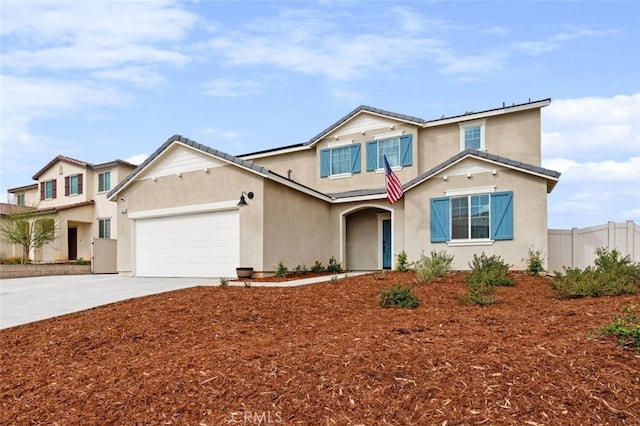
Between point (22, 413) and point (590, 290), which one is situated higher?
point (590, 290)

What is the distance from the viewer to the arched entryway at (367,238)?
1800cm

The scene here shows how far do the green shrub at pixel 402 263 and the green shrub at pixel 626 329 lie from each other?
8.76 metres

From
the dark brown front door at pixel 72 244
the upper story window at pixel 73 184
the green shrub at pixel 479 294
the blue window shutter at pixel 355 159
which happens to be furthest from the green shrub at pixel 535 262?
the dark brown front door at pixel 72 244


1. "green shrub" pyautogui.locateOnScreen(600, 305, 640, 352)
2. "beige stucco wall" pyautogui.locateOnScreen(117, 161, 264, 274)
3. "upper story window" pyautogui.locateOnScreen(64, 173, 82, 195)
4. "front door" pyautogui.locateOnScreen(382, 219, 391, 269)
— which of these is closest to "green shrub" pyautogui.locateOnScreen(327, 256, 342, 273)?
"front door" pyautogui.locateOnScreen(382, 219, 391, 269)

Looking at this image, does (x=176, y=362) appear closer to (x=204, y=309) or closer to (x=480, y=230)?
(x=204, y=309)

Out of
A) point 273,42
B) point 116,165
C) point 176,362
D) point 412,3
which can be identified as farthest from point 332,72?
point 116,165

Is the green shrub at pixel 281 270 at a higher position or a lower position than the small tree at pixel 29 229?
lower

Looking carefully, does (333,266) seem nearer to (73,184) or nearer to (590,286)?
(590,286)

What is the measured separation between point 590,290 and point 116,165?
84.1 ft

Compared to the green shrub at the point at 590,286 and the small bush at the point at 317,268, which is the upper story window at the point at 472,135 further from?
the green shrub at the point at 590,286

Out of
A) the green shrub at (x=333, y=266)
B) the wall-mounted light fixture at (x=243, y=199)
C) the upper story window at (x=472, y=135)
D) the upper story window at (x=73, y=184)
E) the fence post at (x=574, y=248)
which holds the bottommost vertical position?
the green shrub at (x=333, y=266)

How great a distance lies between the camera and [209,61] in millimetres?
11555

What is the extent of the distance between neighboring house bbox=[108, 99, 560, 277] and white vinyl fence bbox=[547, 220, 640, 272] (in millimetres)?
1724

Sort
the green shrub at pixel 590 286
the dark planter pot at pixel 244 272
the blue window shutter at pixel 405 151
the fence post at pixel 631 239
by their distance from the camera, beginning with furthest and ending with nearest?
the blue window shutter at pixel 405 151 < the fence post at pixel 631 239 < the dark planter pot at pixel 244 272 < the green shrub at pixel 590 286
